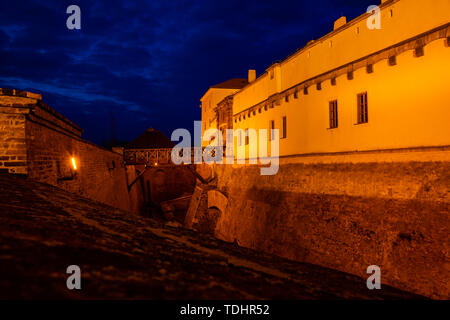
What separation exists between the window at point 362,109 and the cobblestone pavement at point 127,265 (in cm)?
842

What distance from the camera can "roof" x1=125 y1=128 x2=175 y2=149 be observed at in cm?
4225

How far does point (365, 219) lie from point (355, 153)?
2.43 meters

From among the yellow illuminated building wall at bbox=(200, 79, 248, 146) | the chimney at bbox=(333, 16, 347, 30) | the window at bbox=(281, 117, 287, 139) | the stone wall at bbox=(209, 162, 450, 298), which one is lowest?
the stone wall at bbox=(209, 162, 450, 298)

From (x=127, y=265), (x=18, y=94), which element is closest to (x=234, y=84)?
(x=18, y=94)

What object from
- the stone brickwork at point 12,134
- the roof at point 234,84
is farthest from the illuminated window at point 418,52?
the roof at point 234,84

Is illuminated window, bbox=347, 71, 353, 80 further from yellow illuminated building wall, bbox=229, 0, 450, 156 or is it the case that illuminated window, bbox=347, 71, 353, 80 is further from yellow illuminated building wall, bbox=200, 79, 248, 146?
yellow illuminated building wall, bbox=200, 79, 248, 146

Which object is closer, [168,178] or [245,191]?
[245,191]

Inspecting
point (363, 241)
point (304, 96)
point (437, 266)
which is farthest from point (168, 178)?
point (437, 266)

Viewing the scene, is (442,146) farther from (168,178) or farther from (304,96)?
(168,178)

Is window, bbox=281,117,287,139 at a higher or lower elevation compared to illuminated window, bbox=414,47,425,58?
lower

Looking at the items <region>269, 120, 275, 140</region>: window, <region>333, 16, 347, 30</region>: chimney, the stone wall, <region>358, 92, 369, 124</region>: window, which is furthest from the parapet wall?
<region>333, 16, 347, 30</region>: chimney

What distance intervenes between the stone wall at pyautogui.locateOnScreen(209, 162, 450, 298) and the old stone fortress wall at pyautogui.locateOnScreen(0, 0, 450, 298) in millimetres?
33

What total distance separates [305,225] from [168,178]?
2517 centimetres
